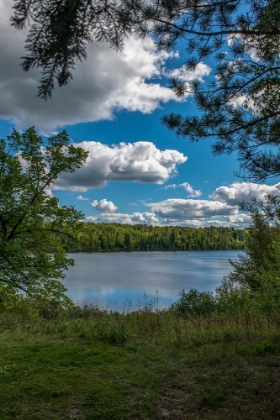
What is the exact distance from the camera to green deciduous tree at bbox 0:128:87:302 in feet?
15.3

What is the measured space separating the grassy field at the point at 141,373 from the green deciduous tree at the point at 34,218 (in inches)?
28.0

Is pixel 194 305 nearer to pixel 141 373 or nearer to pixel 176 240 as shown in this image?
pixel 141 373

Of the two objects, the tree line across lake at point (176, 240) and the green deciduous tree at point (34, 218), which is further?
the tree line across lake at point (176, 240)

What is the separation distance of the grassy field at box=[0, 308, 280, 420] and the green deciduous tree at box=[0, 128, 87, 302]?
712mm

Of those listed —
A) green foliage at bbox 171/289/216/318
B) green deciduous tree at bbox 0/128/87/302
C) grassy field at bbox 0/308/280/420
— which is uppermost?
green deciduous tree at bbox 0/128/87/302

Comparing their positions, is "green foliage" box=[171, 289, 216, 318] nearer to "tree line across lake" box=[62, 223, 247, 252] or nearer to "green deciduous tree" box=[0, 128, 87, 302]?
"green deciduous tree" box=[0, 128, 87, 302]

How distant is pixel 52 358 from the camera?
5074 millimetres

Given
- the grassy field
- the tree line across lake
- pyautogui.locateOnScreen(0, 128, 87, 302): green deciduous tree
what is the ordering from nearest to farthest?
the grassy field, pyautogui.locateOnScreen(0, 128, 87, 302): green deciduous tree, the tree line across lake

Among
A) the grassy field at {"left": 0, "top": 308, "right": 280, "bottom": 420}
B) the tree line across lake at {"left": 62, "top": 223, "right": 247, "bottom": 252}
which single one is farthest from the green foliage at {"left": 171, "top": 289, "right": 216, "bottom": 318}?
the tree line across lake at {"left": 62, "top": 223, "right": 247, "bottom": 252}

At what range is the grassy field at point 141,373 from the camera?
3.41 meters

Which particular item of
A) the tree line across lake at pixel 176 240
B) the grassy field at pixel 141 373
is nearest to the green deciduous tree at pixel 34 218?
the grassy field at pixel 141 373

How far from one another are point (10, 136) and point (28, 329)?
186 inches

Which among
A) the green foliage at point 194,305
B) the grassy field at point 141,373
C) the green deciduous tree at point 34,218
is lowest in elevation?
the green foliage at point 194,305

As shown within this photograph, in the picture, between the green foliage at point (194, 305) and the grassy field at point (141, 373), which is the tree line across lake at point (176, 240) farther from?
the grassy field at point (141, 373)
